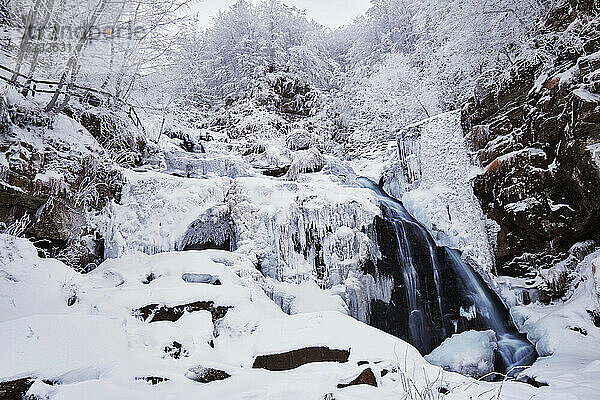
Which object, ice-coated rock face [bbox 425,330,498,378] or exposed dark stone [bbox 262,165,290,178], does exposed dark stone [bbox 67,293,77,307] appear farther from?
exposed dark stone [bbox 262,165,290,178]

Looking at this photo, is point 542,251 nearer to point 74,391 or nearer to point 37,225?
point 74,391

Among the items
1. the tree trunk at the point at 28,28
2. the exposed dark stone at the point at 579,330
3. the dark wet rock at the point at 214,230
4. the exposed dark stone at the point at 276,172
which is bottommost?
the exposed dark stone at the point at 579,330

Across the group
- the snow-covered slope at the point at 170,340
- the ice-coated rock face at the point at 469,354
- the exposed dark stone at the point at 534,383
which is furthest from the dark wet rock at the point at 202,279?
the exposed dark stone at the point at 534,383

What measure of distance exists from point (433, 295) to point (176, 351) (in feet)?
19.3

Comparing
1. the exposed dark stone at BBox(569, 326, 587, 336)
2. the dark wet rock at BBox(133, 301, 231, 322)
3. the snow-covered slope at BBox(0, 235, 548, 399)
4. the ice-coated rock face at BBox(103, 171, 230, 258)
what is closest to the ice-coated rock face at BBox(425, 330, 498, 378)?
the exposed dark stone at BBox(569, 326, 587, 336)

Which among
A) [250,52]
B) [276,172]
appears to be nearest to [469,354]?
[276,172]

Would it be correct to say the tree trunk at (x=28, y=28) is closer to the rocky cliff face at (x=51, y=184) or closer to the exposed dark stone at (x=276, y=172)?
the rocky cliff face at (x=51, y=184)

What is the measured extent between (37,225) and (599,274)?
9115 mm

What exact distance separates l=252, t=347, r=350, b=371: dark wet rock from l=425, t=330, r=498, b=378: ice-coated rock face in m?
3.20

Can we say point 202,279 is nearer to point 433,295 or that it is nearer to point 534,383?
point 534,383

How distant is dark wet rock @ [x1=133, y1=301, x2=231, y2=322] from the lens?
14.3ft

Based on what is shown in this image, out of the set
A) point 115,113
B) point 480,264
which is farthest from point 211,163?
point 480,264

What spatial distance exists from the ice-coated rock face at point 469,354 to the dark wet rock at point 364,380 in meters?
3.57

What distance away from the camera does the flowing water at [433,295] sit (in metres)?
7.54
